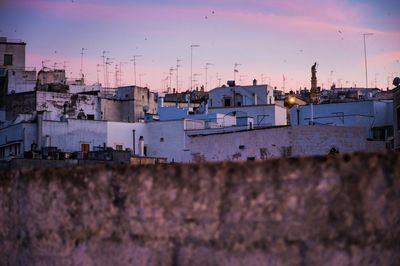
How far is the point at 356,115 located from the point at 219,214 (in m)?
44.7

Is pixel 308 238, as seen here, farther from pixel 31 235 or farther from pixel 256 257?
pixel 31 235

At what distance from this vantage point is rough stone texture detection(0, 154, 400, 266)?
333 centimetres

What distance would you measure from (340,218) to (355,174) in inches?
7.8

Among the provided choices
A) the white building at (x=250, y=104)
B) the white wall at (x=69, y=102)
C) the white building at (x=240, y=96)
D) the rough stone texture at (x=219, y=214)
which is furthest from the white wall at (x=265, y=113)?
the rough stone texture at (x=219, y=214)

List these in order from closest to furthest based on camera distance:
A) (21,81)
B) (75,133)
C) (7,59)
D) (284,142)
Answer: (284,142), (75,133), (21,81), (7,59)

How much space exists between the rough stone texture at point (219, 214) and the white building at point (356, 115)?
143 feet

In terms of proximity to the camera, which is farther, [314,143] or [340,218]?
[314,143]

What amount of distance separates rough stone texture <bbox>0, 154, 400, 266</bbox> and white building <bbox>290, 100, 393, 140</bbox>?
43656mm

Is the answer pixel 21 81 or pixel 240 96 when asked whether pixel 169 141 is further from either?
pixel 21 81

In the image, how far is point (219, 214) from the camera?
3680 mm

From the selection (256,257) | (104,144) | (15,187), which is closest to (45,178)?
(15,187)

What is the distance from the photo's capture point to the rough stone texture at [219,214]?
10.9 feet

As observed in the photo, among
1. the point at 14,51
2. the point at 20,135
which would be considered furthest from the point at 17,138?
the point at 14,51

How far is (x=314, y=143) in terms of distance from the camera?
38281 mm
